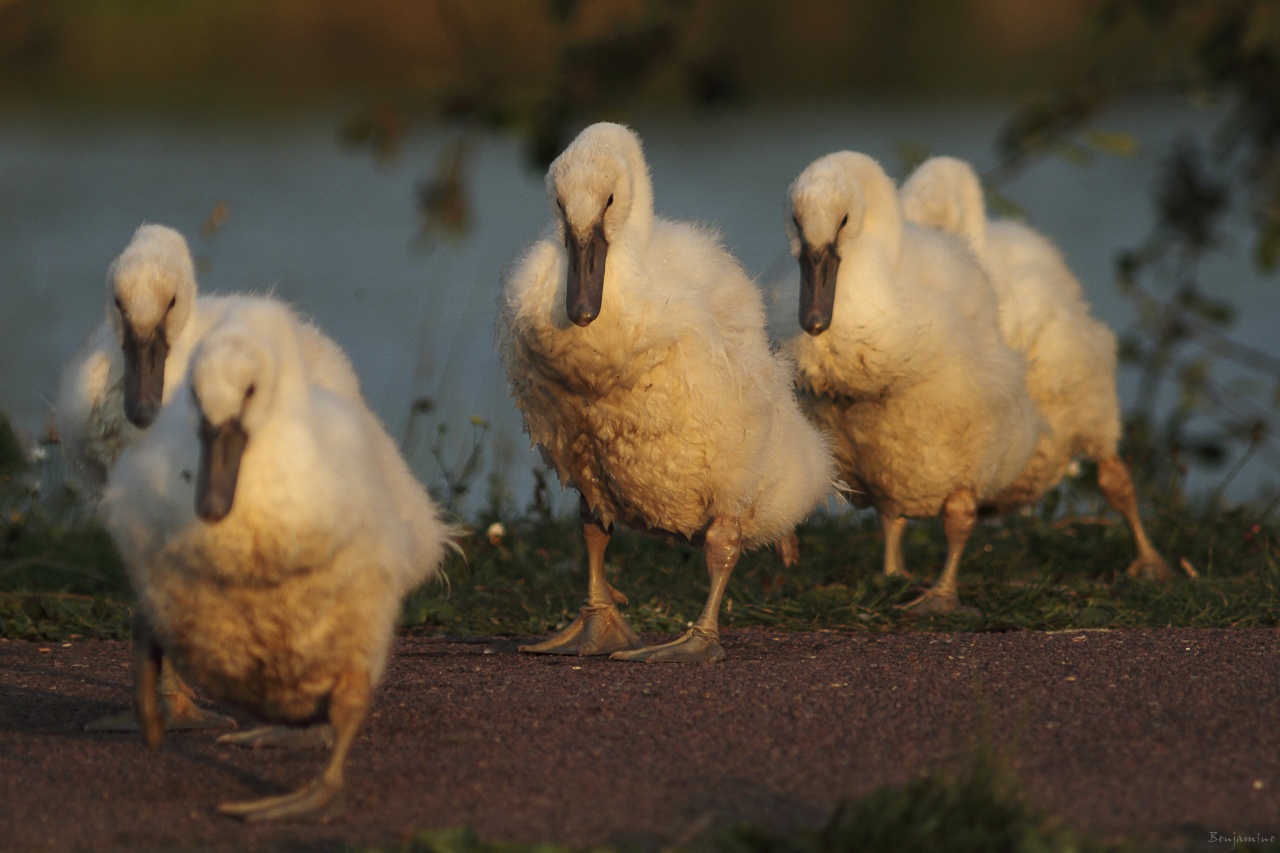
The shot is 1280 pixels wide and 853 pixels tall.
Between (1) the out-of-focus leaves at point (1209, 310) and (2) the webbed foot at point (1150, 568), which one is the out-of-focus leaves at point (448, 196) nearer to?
(2) the webbed foot at point (1150, 568)

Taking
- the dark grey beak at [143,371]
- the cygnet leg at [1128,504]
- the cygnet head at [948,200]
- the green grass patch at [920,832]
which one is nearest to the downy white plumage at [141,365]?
the dark grey beak at [143,371]

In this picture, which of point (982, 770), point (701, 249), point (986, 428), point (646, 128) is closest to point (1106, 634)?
point (986, 428)

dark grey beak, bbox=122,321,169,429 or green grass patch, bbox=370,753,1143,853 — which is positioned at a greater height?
dark grey beak, bbox=122,321,169,429

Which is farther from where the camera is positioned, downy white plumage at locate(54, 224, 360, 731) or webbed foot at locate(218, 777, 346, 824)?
downy white plumage at locate(54, 224, 360, 731)

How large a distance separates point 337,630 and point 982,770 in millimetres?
1774

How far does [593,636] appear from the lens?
22.6 feet

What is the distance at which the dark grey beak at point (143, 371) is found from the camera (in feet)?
18.4

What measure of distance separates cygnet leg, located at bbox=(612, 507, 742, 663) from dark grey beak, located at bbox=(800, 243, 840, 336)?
0.94m

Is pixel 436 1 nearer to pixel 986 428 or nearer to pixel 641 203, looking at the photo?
pixel 641 203

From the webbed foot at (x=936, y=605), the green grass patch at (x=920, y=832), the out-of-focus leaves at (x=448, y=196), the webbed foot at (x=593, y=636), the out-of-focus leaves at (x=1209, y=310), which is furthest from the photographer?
the out-of-focus leaves at (x=1209, y=310)

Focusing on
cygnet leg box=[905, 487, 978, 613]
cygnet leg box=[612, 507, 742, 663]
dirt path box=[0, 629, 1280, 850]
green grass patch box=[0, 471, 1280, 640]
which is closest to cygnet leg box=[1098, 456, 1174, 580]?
green grass patch box=[0, 471, 1280, 640]

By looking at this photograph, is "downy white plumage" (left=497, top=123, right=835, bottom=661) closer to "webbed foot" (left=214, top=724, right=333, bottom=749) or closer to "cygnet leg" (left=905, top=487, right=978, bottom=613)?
"cygnet leg" (left=905, top=487, right=978, bottom=613)

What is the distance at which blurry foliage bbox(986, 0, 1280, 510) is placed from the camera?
9.16 metres

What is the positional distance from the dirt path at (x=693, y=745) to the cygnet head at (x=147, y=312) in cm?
108
